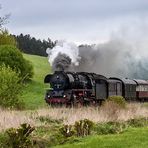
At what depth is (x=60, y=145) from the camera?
16328 millimetres

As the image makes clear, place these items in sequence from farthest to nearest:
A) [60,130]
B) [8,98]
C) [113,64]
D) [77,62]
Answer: [113,64] → [77,62] → [8,98] → [60,130]

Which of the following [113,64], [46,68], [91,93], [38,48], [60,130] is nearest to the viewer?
[60,130]

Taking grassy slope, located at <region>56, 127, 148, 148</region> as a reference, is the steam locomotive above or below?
above

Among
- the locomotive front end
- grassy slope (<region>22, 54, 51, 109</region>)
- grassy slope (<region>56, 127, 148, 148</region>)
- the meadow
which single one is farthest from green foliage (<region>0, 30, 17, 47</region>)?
grassy slope (<region>56, 127, 148, 148</region>)

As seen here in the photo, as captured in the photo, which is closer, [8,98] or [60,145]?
[60,145]

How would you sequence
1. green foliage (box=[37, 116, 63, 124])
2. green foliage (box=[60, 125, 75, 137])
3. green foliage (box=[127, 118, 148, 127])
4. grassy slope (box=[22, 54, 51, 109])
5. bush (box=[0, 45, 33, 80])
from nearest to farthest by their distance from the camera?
green foliage (box=[60, 125, 75, 137])
green foliage (box=[37, 116, 63, 124])
green foliage (box=[127, 118, 148, 127])
grassy slope (box=[22, 54, 51, 109])
bush (box=[0, 45, 33, 80])

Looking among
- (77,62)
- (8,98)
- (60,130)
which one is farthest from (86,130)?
(77,62)

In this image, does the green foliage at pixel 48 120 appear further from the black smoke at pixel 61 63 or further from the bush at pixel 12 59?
the bush at pixel 12 59

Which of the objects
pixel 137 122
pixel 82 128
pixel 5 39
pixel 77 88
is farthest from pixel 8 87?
pixel 5 39

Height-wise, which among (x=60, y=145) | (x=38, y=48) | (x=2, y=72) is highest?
(x=38, y=48)

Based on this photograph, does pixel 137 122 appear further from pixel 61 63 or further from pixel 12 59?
pixel 12 59

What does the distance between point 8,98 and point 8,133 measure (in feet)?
74.0

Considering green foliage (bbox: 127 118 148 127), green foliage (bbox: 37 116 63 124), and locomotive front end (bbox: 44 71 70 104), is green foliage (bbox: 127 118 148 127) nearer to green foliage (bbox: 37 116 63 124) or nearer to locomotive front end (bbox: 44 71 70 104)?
green foliage (bbox: 37 116 63 124)

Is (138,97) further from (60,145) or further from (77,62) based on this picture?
(60,145)
